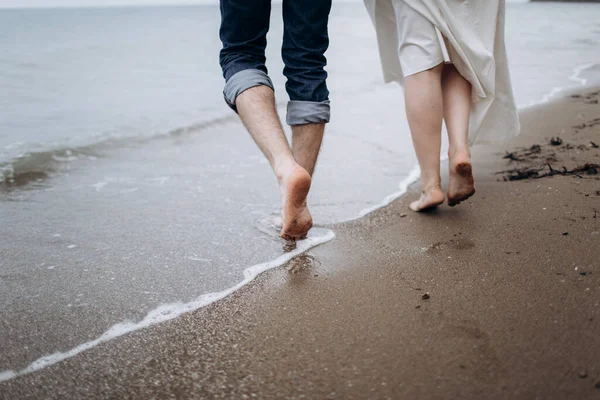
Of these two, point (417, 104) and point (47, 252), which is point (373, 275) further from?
point (47, 252)

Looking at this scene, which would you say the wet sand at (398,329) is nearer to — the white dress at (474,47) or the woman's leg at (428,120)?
the woman's leg at (428,120)

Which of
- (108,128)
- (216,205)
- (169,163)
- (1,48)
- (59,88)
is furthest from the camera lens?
(1,48)

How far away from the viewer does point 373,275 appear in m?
1.72

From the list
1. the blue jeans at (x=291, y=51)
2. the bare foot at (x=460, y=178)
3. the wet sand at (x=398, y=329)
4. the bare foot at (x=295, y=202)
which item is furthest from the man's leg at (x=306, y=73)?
the bare foot at (x=460, y=178)

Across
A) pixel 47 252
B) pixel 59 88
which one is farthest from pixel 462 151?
pixel 59 88

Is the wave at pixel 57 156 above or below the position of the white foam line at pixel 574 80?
above

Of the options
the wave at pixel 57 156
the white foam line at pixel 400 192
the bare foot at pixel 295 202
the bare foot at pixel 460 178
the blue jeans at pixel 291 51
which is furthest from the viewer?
the wave at pixel 57 156

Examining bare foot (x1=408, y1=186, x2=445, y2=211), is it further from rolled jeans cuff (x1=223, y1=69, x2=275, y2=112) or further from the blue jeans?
rolled jeans cuff (x1=223, y1=69, x2=275, y2=112)

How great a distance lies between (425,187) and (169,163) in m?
1.94

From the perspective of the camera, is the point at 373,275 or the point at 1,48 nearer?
the point at 373,275

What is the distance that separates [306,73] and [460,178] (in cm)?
70

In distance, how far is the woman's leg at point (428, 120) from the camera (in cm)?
214

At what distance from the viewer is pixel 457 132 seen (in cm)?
222

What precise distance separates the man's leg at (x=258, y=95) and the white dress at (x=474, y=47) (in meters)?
0.60
